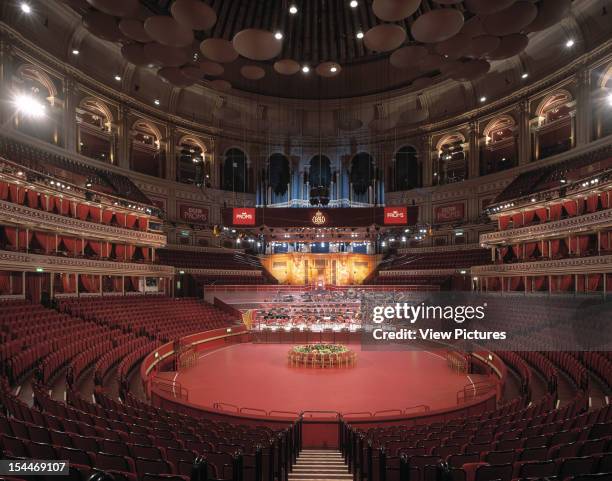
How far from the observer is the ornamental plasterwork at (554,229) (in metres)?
17.8

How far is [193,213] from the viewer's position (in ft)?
102

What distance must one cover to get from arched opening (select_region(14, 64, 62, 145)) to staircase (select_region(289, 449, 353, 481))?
22.1 meters

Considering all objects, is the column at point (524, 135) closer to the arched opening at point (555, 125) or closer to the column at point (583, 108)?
the arched opening at point (555, 125)

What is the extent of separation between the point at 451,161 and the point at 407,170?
3.66 meters

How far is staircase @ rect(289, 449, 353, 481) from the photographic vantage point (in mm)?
6039

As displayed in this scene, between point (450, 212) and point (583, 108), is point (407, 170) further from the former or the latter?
point (583, 108)

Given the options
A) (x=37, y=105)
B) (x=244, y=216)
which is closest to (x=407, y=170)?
(x=244, y=216)

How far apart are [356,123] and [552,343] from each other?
2053 centimetres

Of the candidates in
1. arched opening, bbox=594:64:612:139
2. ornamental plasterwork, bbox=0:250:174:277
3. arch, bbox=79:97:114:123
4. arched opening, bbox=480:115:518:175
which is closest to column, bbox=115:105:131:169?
arch, bbox=79:97:114:123

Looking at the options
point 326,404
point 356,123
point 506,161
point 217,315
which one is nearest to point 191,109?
point 356,123

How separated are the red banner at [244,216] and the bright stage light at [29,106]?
12.4 metres

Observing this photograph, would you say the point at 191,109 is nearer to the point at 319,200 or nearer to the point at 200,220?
the point at 200,220

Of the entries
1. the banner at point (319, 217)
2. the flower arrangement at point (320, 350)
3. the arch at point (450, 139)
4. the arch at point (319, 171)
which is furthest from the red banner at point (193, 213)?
the arch at point (450, 139)

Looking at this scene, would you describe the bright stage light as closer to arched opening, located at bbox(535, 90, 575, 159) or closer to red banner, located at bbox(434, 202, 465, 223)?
red banner, located at bbox(434, 202, 465, 223)
